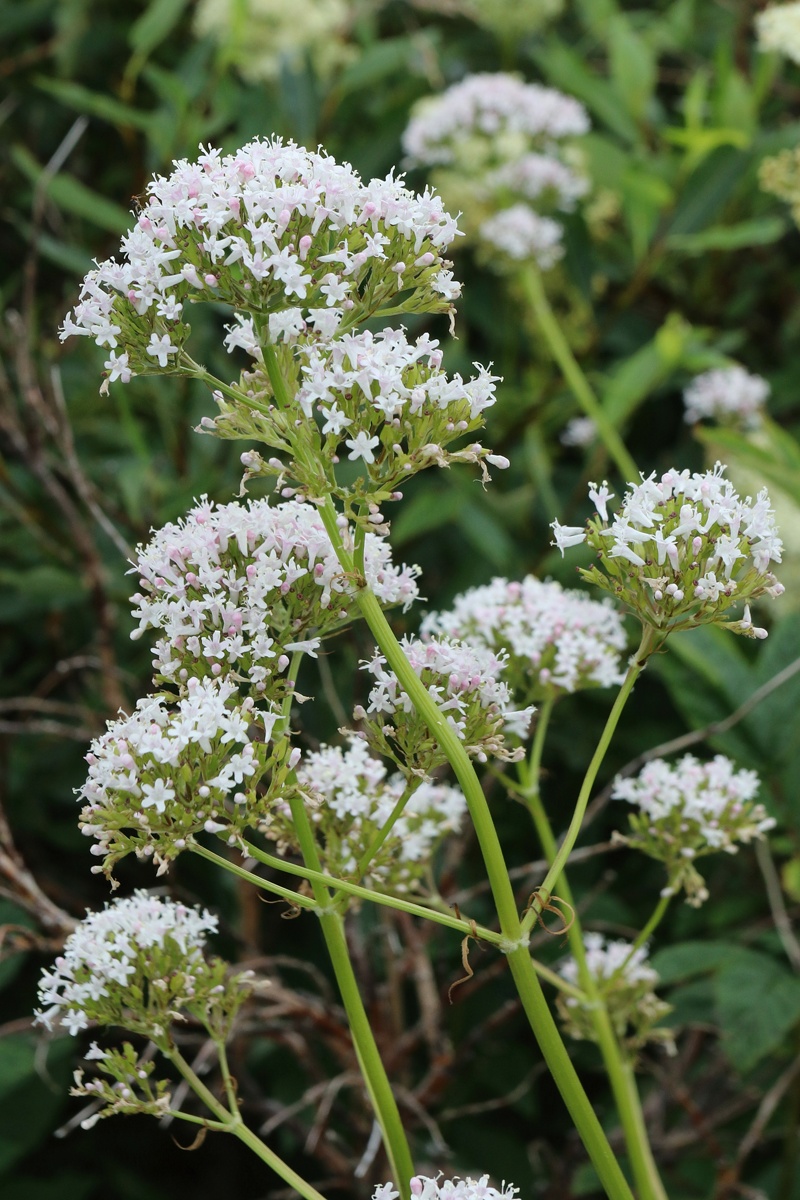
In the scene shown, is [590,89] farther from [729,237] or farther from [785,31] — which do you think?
[729,237]

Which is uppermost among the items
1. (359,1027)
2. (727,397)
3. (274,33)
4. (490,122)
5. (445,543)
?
(274,33)

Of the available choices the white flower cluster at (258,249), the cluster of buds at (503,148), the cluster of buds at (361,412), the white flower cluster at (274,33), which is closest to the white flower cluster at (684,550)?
the cluster of buds at (361,412)

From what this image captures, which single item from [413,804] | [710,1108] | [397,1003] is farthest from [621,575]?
[710,1108]

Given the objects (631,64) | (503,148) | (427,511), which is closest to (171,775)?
(427,511)

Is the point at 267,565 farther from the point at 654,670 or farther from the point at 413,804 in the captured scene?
the point at 654,670

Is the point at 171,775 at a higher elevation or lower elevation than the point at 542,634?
lower

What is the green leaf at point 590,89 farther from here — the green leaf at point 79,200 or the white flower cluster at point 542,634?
the white flower cluster at point 542,634
